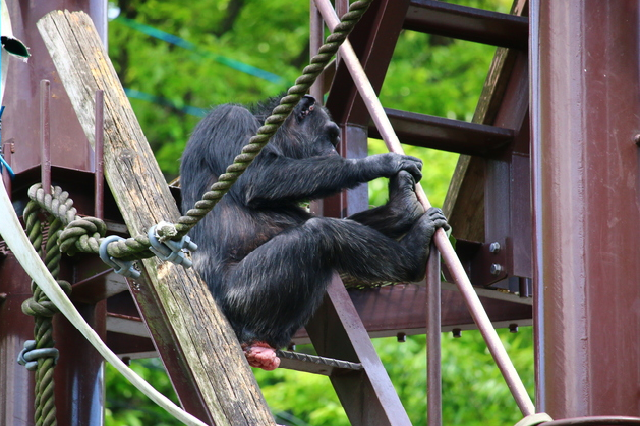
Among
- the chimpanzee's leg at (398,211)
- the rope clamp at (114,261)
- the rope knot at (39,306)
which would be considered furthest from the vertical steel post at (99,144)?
the chimpanzee's leg at (398,211)

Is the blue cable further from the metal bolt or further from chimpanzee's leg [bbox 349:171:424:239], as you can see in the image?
chimpanzee's leg [bbox 349:171:424:239]

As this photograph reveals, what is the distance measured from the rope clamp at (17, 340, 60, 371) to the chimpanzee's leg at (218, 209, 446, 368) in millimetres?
853

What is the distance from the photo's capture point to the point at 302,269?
15.7 ft

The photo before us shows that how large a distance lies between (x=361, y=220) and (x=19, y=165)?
1741mm

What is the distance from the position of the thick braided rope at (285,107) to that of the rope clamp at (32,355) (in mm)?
1420

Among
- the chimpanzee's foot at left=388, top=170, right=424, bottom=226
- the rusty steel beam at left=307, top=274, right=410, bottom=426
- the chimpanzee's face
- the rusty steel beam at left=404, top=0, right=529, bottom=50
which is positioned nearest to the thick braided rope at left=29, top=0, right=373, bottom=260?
the rusty steel beam at left=307, top=274, right=410, bottom=426

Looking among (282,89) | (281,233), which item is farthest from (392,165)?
(282,89)

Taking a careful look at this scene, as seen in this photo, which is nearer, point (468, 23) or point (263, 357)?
point (263, 357)

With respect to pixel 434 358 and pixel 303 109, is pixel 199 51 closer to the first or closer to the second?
pixel 303 109

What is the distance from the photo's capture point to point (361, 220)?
534cm

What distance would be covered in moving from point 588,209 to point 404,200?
6.10 ft

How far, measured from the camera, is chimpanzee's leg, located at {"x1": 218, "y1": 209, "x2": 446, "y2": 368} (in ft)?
15.6

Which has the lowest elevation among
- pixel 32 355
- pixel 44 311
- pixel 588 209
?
pixel 32 355

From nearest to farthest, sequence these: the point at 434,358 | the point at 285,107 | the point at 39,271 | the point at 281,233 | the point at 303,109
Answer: the point at 285,107
the point at 39,271
the point at 434,358
the point at 281,233
the point at 303,109
